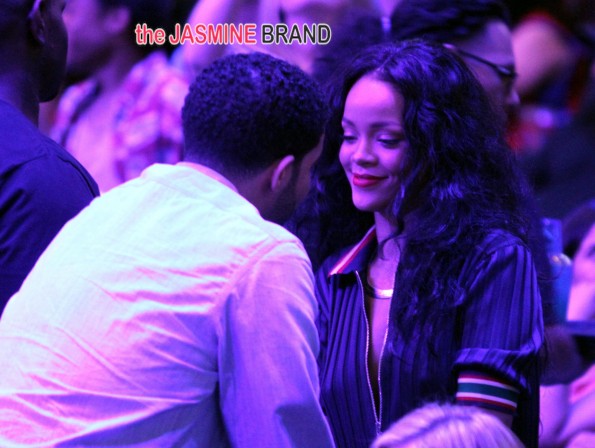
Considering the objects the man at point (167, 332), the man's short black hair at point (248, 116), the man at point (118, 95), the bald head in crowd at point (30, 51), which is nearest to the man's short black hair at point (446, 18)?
the man at point (118, 95)

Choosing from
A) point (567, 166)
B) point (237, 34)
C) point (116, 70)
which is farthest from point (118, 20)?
point (567, 166)

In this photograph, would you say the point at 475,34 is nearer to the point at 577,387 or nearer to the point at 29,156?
the point at 577,387

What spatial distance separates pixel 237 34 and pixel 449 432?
2.05m

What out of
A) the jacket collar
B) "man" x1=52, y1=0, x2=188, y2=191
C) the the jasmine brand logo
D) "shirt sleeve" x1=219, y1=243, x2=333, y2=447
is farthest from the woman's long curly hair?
"man" x1=52, y1=0, x2=188, y2=191

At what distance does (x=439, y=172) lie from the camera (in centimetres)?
191

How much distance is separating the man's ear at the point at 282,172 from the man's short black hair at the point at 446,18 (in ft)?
4.33

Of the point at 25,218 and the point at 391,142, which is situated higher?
the point at 391,142

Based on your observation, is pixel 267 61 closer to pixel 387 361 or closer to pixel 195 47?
pixel 387 361

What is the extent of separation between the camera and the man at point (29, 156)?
5.43 ft

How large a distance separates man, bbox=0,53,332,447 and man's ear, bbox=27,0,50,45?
0.64 metres

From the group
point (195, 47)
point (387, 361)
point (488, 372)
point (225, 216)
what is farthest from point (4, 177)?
point (195, 47)

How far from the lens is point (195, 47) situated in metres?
3.21

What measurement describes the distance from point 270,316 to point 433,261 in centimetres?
56

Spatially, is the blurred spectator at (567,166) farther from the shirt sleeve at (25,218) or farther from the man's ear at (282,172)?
the shirt sleeve at (25,218)
